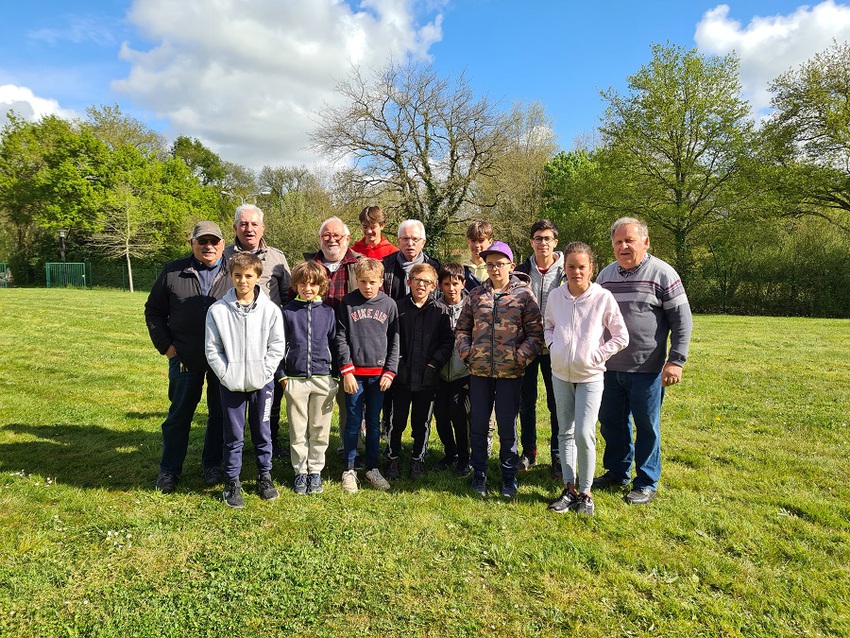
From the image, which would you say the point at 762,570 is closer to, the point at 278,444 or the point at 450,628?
the point at 450,628

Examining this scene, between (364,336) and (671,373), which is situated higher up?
(364,336)

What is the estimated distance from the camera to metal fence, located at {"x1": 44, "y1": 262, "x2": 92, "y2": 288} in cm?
3516

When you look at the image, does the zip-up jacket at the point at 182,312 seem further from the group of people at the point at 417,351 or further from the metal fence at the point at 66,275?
the metal fence at the point at 66,275

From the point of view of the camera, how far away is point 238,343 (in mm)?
3863

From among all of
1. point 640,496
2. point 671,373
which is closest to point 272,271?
point 671,373

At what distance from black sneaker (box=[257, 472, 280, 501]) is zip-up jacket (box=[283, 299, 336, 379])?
87 centimetres

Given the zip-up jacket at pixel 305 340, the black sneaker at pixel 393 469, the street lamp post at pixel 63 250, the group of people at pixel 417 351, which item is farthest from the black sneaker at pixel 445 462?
the street lamp post at pixel 63 250

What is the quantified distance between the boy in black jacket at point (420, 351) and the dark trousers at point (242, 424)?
1.18 m

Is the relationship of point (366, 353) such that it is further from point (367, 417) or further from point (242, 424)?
point (242, 424)

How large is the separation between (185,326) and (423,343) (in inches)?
79.8

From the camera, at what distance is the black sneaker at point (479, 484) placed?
420 centimetres

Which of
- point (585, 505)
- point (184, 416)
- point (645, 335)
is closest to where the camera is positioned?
point (585, 505)

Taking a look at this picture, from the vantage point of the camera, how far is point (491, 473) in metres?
4.70

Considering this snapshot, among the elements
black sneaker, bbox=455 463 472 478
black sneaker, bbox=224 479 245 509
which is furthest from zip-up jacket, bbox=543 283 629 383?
black sneaker, bbox=224 479 245 509
